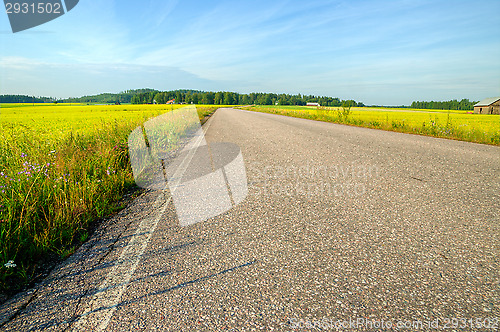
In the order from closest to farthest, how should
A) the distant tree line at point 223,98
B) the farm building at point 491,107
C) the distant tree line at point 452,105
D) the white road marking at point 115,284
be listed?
the white road marking at point 115,284 → the farm building at point 491,107 → the distant tree line at point 452,105 → the distant tree line at point 223,98

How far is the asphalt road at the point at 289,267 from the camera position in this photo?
1.84 metres

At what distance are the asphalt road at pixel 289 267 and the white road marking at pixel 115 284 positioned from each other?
10 mm

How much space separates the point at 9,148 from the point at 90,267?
422 cm

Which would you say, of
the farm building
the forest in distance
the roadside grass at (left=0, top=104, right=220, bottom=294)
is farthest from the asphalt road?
the forest in distance

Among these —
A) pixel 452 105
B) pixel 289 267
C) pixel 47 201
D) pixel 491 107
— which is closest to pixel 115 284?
pixel 289 267

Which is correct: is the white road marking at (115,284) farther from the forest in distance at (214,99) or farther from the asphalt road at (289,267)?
the forest in distance at (214,99)

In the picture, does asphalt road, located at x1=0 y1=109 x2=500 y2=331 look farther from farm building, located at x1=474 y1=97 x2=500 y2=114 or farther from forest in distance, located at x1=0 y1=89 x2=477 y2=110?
forest in distance, located at x1=0 y1=89 x2=477 y2=110

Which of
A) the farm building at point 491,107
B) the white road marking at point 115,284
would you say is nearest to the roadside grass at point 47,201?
the white road marking at point 115,284

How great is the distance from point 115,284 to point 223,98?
540 ft

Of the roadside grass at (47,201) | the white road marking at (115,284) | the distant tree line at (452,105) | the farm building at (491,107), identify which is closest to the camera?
the white road marking at (115,284)

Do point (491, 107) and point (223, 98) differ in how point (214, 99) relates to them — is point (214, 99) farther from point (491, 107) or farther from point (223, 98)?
point (491, 107)

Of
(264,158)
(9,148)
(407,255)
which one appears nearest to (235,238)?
(407,255)

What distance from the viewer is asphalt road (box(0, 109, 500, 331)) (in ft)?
6.04

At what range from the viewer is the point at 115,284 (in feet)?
7.25
